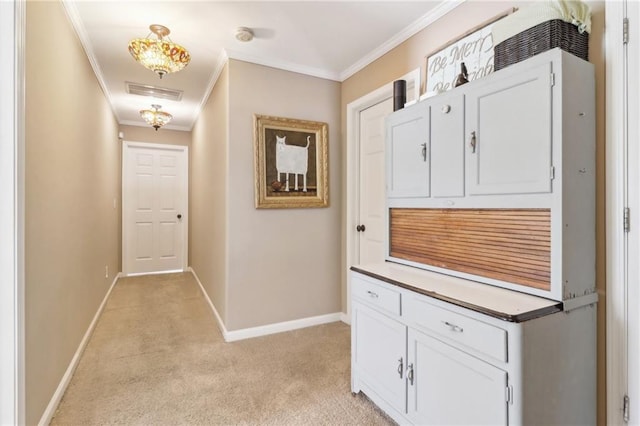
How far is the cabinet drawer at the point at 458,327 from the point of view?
3.91 ft

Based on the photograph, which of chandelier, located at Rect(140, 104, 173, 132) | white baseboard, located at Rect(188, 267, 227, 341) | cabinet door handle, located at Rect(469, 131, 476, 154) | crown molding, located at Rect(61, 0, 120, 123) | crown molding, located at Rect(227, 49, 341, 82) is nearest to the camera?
cabinet door handle, located at Rect(469, 131, 476, 154)

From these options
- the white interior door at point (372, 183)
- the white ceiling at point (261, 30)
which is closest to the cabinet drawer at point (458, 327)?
the white interior door at point (372, 183)

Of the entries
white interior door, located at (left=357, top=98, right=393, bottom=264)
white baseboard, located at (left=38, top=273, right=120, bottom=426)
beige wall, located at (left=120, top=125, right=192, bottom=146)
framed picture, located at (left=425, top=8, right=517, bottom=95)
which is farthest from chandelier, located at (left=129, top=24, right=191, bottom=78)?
beige wall, located at (left=120, top=125, right=192, bottom=146)

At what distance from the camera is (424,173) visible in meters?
1.82

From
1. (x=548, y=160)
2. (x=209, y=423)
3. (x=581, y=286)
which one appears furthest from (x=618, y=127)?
(x=209, y=423)

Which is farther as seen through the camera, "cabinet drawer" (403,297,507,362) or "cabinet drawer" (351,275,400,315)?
"cabinet drawer" (351,275,400,315)

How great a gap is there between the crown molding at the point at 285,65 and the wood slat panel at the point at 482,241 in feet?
6.06

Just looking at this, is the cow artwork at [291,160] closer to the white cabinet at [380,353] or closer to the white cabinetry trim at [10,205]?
the white cabinet at [380,353]

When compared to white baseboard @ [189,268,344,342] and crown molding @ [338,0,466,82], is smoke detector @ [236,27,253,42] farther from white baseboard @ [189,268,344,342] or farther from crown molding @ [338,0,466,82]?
white baseboard @ [189,268,344,342]

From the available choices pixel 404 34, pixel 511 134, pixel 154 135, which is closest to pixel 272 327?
pixel 511 134

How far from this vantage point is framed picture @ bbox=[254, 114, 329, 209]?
9.66 feet

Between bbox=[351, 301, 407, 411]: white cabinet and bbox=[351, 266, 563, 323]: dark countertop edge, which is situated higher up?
bbox=[351, 266, 563, 323]: dark countertop edge

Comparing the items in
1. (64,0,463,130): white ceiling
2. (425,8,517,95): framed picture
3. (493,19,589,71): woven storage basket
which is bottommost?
(493,19,589,71): woven storage basket

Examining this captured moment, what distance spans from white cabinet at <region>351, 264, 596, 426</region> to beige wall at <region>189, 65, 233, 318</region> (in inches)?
68.5
